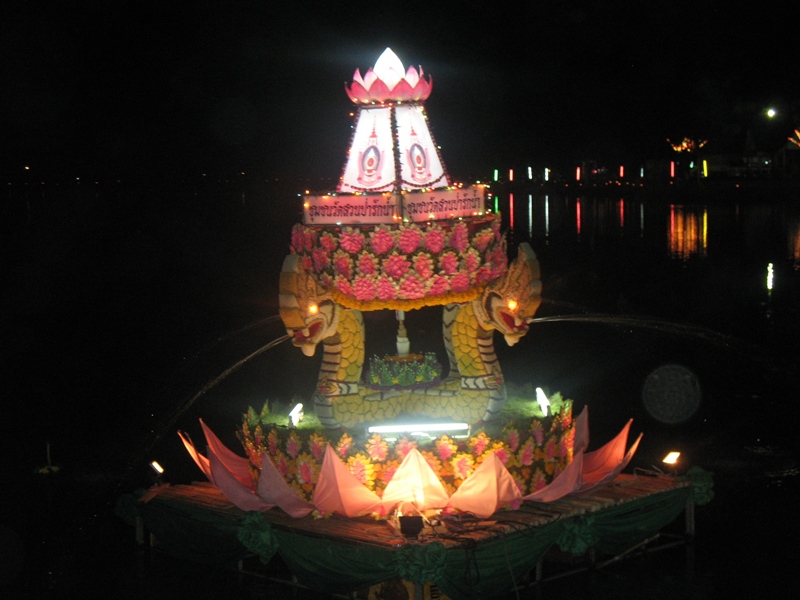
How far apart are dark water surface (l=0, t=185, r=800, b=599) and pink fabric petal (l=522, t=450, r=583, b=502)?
95 cm

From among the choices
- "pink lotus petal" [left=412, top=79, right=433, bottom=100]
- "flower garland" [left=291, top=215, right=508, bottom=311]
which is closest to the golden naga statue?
"flower garland" [left=291, top=215, right=508, bottom=311]

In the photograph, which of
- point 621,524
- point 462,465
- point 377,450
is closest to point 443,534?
point 462,465

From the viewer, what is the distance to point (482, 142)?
63469mm

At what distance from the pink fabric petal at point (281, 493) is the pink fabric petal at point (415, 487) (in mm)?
821

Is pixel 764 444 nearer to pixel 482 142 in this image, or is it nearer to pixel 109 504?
pixel 109 504

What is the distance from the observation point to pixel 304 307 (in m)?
12.8

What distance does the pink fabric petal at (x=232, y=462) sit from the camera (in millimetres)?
13625

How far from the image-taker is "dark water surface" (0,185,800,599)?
14.4 m

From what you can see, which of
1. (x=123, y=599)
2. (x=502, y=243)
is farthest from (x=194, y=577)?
(x=502, y=243)

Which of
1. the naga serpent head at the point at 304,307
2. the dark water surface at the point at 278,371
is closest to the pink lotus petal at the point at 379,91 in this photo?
the naga serpent head at the point at 304,307

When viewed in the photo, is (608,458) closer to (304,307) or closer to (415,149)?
(304,307)

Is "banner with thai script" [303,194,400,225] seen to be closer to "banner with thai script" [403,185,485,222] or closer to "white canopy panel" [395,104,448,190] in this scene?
"banner with thai script" [403,185,485,222]

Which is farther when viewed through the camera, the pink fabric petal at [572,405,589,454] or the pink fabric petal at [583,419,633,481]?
the pink fabric petal at [572,405,589,454]

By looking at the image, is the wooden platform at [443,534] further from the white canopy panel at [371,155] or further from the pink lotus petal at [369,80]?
the pink lotus petal at [369,80]
